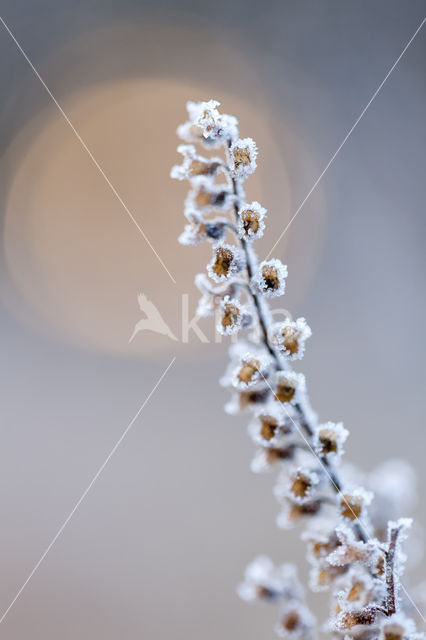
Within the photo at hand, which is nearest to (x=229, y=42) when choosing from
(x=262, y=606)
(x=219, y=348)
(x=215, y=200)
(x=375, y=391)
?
(x=219, y=348)

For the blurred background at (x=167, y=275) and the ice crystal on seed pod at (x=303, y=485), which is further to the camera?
the blurred background at (x=167, y=275)

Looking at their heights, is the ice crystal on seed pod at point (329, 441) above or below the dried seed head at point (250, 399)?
below

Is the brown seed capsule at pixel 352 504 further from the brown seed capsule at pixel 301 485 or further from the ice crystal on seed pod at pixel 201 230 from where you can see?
the ice crystal on seed pod at pixel 201 230

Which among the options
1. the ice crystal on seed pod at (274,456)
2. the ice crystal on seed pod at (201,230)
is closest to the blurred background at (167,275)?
the ice crystal on seed pod at (274,456)

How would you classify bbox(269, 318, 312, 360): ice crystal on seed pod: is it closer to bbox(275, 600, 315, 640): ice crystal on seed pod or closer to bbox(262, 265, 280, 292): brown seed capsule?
bbox(262, 265, 280, 292): brown seed capsule

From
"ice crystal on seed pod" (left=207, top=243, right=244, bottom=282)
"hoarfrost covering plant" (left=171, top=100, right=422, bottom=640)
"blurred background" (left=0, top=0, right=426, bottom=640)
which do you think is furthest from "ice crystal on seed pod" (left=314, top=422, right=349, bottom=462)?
"blurred background" (left=0, top=0, right=426, bottom=640)
